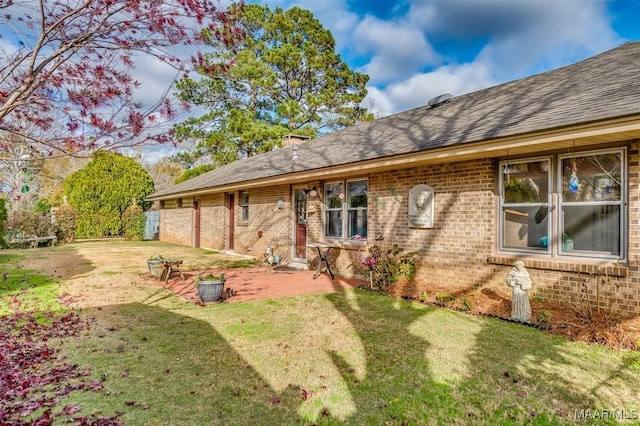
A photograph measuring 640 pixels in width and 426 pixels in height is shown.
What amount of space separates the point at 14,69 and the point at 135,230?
828 inches

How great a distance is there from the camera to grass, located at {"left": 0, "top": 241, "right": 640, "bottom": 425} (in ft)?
10.4

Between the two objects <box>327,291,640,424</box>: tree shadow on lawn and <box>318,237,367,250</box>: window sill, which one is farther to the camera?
<box>318,237,367,250</box>: window sill

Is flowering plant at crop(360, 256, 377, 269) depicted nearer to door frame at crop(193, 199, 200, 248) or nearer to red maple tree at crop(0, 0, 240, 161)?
red maple tree at crop(0, 0, 240, 161)

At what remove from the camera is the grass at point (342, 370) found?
316 cm

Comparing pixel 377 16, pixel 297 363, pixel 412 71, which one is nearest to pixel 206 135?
pixel 412 71

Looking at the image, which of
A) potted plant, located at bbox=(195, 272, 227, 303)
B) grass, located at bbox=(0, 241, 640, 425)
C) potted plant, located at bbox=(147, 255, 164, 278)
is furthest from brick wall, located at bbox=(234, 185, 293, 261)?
grass, located at bbox=(0, 241, 640, 425)

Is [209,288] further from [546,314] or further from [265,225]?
[265,225]

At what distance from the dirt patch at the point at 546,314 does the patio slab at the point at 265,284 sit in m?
1.62

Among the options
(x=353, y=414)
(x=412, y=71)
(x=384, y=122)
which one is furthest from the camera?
(x=412, y=71)

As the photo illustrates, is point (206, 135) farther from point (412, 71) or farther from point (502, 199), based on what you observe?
point (502, 199)

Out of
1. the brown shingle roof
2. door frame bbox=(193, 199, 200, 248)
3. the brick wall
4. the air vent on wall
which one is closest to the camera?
the brown shingle roof

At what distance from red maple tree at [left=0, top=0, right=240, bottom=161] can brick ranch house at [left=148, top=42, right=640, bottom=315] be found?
4.63 metres

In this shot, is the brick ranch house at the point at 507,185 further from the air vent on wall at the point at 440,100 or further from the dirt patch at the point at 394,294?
the dirt patch at the point at 394,294

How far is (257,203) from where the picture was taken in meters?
13.8
